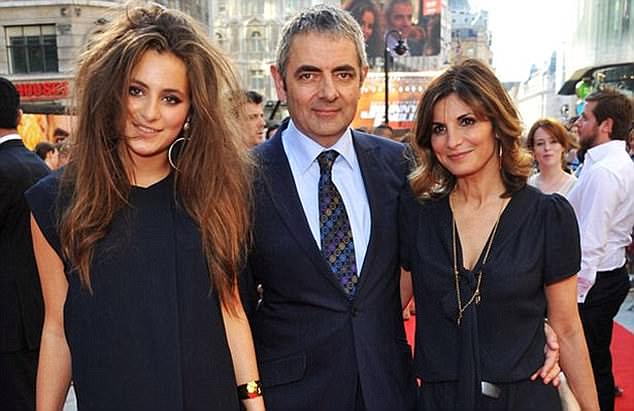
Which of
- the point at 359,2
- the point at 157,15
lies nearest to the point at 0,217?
the point at 157,15

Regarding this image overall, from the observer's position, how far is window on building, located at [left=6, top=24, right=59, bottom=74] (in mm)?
20797

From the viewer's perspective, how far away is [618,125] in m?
3.98

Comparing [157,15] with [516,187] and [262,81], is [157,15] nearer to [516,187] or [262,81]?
[516,187]

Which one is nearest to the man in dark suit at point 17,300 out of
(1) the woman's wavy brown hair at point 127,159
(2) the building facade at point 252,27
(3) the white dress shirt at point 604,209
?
(1) the woman's wavy brown hair at point 127,159

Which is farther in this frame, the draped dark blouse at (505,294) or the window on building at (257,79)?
the window on building at (257,79)

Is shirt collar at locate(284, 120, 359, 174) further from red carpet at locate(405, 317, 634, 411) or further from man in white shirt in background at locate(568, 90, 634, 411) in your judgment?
red carpet at locate(405, 317, 634, 411)

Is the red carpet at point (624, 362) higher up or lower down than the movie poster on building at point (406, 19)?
lower down

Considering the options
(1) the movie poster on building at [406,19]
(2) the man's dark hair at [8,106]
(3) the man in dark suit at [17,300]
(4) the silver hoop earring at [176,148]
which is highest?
(1) the movie poster on building at [406,19]

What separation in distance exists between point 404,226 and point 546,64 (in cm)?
14384

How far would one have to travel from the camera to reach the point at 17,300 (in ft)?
10.4

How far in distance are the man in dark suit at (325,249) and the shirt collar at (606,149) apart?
2.27 m

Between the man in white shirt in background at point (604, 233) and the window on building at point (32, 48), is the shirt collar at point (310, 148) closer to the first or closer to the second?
the man in white shirt in background at point (604, 233)

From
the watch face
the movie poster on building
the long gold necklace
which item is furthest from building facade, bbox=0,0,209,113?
the long gold necklace

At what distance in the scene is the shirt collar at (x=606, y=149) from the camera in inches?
154
